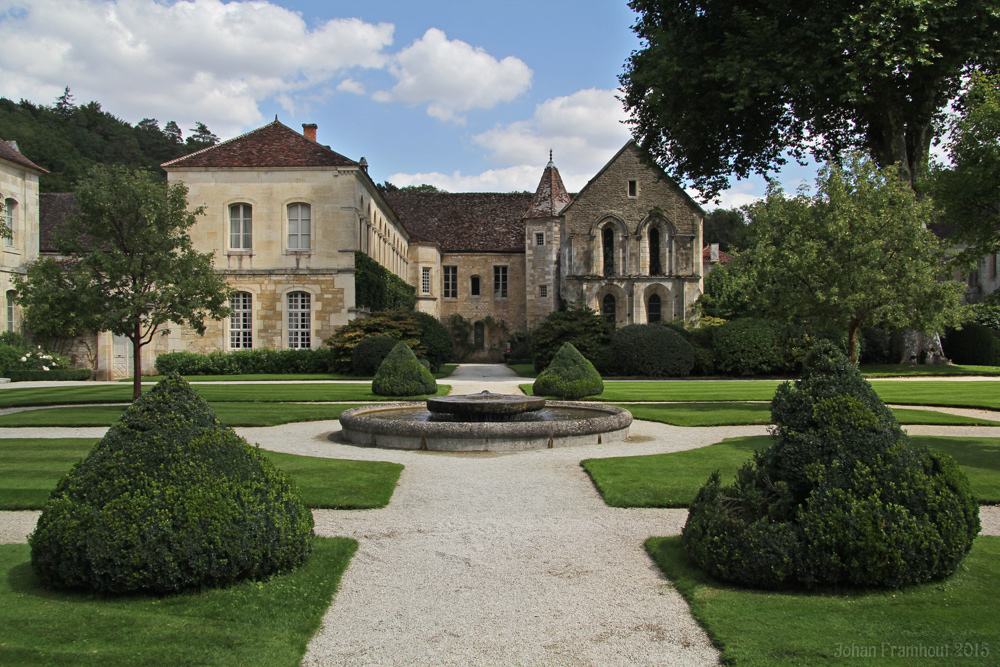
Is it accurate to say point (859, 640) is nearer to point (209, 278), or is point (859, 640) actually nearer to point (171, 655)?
point (171, 655)

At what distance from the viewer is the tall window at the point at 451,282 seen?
48.2 meters

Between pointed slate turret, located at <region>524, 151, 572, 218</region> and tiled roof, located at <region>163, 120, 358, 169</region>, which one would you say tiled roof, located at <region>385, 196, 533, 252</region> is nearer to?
pointed slate turret, located at <region>524, 151, 572, 218</region>

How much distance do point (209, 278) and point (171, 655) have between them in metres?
13.8

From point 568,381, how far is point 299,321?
16.9 metres

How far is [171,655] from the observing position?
3.88 metres

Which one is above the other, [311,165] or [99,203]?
[311,165]

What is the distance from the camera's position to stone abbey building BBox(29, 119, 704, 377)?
30891 mm

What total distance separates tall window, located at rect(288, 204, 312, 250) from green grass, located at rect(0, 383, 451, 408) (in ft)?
31.5

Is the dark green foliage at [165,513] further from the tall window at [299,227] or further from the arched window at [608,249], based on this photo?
the arched window at [608,249]

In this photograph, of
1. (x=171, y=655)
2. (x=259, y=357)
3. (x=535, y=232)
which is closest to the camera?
(x=171, y=655)

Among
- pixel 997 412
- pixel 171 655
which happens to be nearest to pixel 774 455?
pixel 171 655

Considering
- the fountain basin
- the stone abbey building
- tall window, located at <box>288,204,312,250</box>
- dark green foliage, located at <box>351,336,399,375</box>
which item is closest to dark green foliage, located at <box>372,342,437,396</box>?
the fountain basin

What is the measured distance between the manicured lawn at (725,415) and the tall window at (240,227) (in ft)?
58.7

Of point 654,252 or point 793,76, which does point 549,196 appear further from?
point 793,76
